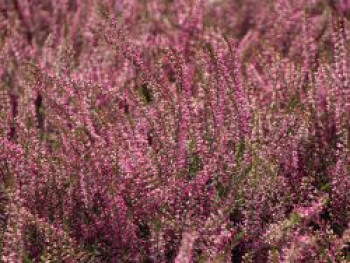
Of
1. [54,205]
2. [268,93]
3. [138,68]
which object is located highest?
[138,68]

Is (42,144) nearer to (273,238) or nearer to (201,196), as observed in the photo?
(201,196)

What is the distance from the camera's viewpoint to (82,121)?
1438 mm

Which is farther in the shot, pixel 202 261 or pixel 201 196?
pixel 201 196

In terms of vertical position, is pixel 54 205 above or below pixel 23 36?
below

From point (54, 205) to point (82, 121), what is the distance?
0.66 feet

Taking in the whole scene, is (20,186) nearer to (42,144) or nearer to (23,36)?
(42,144)

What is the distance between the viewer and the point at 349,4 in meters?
2.42

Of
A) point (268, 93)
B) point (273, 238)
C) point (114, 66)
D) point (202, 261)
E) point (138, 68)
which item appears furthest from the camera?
point (114, 66)

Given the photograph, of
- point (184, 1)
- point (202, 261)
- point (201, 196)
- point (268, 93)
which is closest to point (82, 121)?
point (201, 196)

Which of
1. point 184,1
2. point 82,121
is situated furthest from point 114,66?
point 82,121

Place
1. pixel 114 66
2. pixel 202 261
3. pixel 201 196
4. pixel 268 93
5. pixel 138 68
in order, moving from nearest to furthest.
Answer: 1. pixel 202 261
2. pixel 201 196
3. pixel 138 68
4. pixel 268 93
5. pixel 114 66

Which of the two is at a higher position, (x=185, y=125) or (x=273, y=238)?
(x=185, y=125)

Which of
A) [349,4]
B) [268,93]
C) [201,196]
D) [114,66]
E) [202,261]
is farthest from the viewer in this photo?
[349,4]

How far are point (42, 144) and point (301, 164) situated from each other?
2.21 feet
